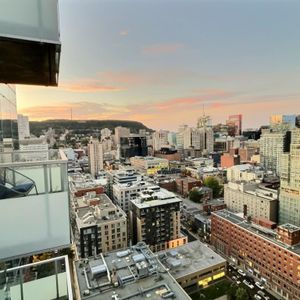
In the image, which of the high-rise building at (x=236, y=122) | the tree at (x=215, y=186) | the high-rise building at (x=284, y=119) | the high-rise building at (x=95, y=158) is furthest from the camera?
the high-rise building at (x=236, y=122)

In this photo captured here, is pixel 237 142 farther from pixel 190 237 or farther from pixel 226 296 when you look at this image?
pixel 226 296

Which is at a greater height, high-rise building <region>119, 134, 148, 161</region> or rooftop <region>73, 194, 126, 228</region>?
high-rise building <region>119, 134, 148, 161</region>

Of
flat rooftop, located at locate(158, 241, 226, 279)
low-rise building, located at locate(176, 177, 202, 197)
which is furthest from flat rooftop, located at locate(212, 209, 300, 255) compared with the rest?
low-rise building, located at locate(176, 177, 202, 197)

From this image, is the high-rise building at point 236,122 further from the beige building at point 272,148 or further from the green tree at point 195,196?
the green tree at point 195,196

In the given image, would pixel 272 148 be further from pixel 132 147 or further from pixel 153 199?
pixel 153 199

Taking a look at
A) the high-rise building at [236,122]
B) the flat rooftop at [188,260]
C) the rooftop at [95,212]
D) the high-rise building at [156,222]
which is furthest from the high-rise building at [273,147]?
the high-rise building at [236,122]

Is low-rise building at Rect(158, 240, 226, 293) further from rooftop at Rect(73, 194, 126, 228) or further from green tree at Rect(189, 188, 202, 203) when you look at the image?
green tree at Rect(189, 188, 202, 203)

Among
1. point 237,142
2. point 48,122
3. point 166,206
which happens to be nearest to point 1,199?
point 166,206
